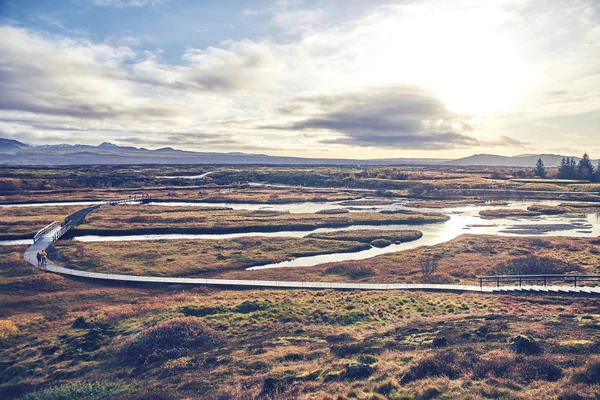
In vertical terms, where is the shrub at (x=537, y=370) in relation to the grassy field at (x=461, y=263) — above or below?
above

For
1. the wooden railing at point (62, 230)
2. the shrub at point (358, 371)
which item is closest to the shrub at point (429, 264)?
the shrub at point (358, 371)

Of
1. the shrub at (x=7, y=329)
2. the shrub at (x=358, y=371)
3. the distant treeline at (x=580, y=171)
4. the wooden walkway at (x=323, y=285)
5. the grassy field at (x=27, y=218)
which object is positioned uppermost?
the distant treeline at (x=580, y=171)

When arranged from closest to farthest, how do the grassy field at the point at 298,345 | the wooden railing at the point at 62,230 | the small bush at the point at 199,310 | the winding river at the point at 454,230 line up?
the grassy field at the point at 298,345
the small bush at the point at 199,310
the winding river at the point at 454,230
the wooden railing at the point at 62,230

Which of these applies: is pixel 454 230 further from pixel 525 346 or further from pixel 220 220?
pixel 525 346

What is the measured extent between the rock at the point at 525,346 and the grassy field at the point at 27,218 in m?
66.4

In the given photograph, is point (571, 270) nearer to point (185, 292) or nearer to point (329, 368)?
point (329, 368)

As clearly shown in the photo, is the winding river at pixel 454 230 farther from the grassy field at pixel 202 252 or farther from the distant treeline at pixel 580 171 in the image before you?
the distant treeline at pixel 580 171

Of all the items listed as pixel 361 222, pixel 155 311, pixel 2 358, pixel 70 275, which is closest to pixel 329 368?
pixel 155 311

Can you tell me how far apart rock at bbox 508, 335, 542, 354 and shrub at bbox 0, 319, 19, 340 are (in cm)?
3045

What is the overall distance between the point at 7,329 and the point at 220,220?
161ft

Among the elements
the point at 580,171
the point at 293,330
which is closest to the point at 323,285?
the point at 293,330

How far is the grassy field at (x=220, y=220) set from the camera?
68.2m

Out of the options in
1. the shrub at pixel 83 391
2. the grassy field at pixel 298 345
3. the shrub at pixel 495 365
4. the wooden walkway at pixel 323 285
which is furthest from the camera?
the wooden walkway at pixel 323 285

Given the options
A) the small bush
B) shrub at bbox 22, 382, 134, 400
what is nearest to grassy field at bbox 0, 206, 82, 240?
the small bush
